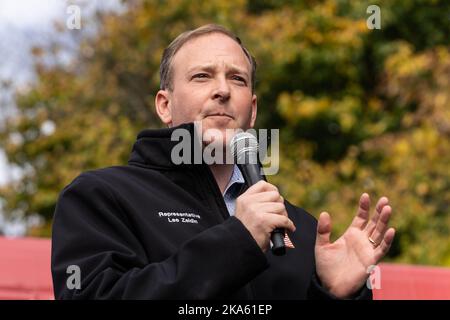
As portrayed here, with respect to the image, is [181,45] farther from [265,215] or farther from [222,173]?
[265,215]

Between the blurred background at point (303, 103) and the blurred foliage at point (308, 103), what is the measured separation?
0.06 feet

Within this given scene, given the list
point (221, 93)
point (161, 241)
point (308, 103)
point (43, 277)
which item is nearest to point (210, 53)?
point (221, 93)

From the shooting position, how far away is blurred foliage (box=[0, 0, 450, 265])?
9.20 metres

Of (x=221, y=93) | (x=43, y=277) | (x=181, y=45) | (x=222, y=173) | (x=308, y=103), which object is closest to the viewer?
(x=221, y=93)

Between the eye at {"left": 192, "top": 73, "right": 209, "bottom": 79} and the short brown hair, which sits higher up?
the short brown hair

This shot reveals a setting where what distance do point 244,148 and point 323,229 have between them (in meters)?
0.32

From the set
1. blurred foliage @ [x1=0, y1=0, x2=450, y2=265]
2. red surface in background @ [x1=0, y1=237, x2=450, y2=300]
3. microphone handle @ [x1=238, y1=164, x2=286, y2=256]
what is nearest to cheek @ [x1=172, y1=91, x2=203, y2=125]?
microphone handle @ [x1=238, y1=164, x2=286, y2=256]

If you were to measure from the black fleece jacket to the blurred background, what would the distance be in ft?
20.8

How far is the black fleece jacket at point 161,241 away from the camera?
6.66 feet

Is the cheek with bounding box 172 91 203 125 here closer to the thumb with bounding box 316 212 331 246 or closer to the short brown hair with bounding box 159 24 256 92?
the short brown hair with bounding box 159 24 256 92

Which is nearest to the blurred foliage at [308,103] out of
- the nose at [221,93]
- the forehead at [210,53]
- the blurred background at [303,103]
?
the blurred background at [303,103]

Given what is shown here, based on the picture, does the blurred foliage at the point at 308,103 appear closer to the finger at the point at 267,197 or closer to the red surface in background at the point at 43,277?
the red surface in background at the point at 43,277

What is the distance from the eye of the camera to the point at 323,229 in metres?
2.31
